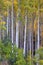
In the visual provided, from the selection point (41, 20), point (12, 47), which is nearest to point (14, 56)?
point (12, 47)

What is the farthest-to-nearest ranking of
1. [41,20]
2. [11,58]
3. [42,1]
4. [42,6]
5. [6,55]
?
[41,20], [42,6], [42,1], [11,58], [6,55]

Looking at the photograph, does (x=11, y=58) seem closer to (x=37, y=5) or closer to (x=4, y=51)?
(x=4, y=51)

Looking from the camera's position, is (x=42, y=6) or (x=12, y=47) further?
(x=42, y=6)

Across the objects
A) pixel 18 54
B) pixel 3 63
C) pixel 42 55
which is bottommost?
pixel 3 63

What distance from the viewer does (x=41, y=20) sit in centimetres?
1234

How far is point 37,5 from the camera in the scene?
904cm

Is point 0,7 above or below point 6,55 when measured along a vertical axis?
above

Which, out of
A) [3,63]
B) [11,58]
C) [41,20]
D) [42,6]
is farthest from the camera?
[41,20]

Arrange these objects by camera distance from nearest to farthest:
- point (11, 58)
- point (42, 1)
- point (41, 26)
Answer: point (11, 58) < point (42, 1) < point (41, 26)

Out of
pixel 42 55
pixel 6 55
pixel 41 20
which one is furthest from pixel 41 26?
pixel 42 55

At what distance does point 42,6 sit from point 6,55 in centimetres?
450

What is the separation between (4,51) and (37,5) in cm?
412

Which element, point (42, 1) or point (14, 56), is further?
point (42, 1)

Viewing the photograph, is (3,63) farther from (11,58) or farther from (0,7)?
(0,7)
